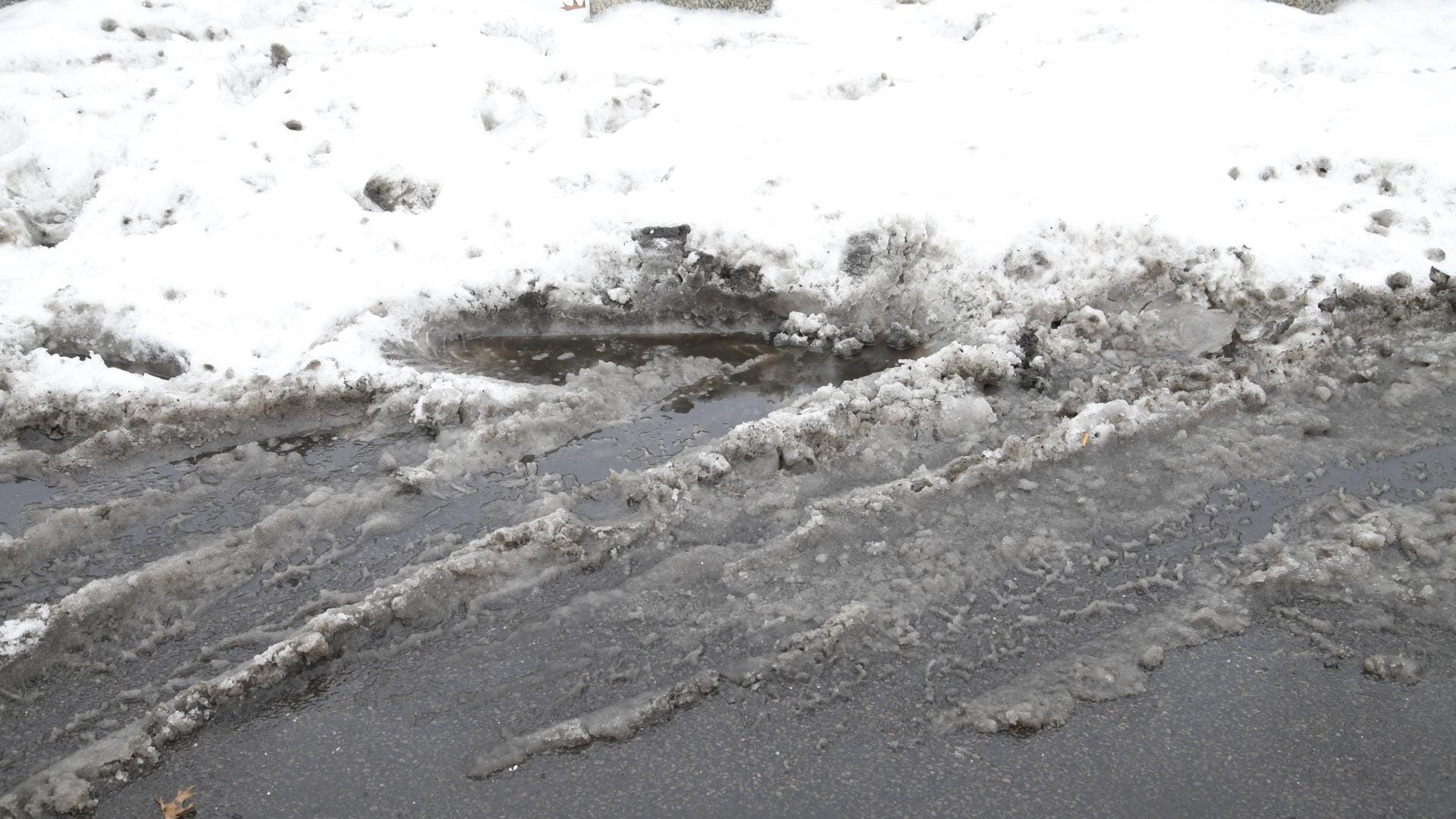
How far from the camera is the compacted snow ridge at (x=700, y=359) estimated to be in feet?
16.2

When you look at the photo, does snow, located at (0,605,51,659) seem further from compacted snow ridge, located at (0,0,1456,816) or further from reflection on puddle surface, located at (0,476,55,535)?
reflection on puddle surface, located at (0,476,55,535)

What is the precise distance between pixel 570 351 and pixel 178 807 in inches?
176

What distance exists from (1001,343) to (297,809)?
5.68 meters

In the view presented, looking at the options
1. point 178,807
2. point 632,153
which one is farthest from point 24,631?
point 632,153

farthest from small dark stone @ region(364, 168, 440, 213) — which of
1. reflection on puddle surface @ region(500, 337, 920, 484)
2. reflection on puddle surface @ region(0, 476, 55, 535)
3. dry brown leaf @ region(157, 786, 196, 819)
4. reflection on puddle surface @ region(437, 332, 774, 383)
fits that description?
dry brown leaf @ region(157, 786, 196, 819)

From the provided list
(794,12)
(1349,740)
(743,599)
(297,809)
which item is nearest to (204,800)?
(297,809)

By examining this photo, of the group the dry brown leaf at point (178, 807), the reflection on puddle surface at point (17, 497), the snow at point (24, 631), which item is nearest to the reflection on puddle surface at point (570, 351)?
the reflection on puddle surface at point (17, 497)

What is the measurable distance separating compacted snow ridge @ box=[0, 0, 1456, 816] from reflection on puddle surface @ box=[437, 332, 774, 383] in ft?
0.18

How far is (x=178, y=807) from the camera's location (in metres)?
4.20

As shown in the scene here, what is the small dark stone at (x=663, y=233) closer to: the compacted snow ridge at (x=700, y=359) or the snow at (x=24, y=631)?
the compacted snow ridge at (x=700, y=359)

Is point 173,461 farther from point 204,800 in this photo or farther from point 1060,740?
point 1060,740

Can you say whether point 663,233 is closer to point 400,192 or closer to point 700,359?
point 700,359

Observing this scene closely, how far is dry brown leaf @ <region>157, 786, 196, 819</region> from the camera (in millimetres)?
4172

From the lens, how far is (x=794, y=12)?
38.4 feet
